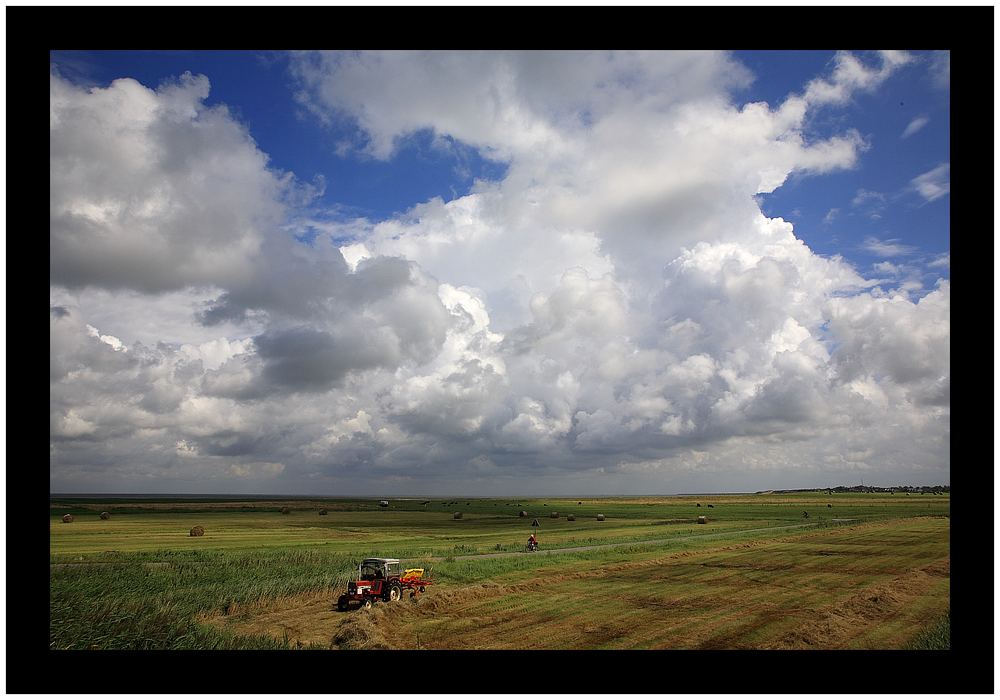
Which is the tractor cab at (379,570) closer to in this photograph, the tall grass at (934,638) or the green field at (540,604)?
the green field at (540,604)

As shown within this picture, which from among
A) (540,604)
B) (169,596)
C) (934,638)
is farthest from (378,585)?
(934,638)

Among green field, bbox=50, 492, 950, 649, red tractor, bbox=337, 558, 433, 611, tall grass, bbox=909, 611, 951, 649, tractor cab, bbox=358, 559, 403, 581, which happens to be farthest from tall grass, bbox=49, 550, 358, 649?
tall grass, bbox=909, 611, 951, 649

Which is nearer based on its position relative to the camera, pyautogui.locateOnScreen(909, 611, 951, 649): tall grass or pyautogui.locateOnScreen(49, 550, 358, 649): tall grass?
pyautogui.locateOnScreen(909, 611, 951, 649): tall grass

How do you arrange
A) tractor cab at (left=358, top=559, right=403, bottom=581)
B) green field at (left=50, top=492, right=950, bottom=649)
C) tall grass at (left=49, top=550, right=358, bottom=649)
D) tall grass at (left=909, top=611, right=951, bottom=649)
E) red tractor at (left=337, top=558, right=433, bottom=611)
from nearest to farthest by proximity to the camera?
tall grass at (left=909, top=611, right=951, bottom=649) < tall grass at (left=49, top=550, right=358, bottom=649) < green field at (left=50, top=492, right=950, bottom=649) < red tractor at (left=337, top=558, right=433, bottom=611) < tractor cab at (left=358, top=559, right=403, bottom=581)

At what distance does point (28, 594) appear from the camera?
777cm

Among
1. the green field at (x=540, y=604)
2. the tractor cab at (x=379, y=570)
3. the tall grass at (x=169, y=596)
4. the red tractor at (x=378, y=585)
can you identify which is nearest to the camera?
the tall grass at (x=169, y=596)

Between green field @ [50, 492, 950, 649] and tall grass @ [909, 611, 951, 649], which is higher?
tall grass @ [909, 611, 951, 649]

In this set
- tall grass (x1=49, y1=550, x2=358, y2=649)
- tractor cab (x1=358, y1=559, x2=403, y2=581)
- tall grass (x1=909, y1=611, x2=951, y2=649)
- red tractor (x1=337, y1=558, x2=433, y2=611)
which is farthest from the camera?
tractor cab (x1=358, y1=559, x2=403, y2=581)

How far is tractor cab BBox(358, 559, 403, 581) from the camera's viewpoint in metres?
22.8

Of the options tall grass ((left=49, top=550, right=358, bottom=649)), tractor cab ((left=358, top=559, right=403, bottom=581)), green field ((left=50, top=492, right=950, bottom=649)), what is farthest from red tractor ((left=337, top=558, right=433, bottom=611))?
tall grass ((left=49, top=550, right=358, bottom=649))

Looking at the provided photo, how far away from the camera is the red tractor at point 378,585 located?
70.4ft

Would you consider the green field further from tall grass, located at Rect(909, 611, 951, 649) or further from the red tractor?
the red tractor

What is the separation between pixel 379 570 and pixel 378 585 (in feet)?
2.72

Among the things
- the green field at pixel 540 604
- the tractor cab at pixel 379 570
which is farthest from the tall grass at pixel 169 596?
the tractor cab at pixel 379 570
